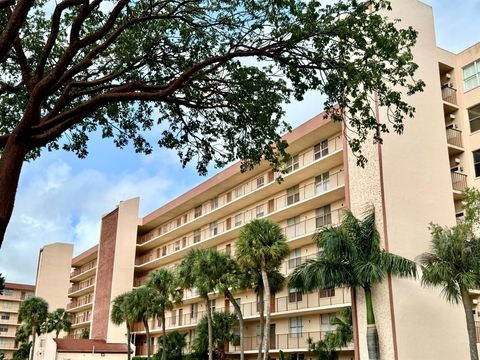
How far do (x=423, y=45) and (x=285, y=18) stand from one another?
73.8 ft

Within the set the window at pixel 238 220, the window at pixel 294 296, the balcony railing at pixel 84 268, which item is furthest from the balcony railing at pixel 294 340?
the balcony railing at pixel 84 268

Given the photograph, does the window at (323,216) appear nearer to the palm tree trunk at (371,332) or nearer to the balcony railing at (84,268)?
the palm tree trunk at (371,332)

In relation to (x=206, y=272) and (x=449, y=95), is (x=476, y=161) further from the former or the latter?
(x=206, y=272)

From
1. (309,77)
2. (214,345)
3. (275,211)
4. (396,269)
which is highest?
(275,211)

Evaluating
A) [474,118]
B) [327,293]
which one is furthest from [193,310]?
Result: [474,118]

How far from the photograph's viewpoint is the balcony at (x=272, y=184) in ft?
121

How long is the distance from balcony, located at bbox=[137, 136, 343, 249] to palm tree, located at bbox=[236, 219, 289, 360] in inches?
265

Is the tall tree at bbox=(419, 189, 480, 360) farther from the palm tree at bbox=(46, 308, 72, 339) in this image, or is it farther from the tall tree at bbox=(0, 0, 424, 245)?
the palm tree at bbox=(46, 308, 72, 339)

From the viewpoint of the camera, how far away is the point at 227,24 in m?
13.8

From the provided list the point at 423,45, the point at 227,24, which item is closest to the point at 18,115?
the point at 227,24

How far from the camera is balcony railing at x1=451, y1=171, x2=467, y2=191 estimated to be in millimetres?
31797

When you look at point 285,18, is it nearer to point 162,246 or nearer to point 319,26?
point 319,26

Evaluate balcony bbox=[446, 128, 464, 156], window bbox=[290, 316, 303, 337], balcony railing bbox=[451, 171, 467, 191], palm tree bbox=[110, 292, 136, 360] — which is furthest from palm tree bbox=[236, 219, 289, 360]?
palm tree bbox=[110, 292, 136, 360]

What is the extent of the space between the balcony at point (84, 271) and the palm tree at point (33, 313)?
1258cm
